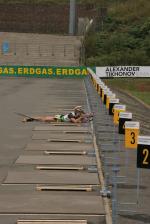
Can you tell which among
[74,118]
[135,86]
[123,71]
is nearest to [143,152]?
[74,118]

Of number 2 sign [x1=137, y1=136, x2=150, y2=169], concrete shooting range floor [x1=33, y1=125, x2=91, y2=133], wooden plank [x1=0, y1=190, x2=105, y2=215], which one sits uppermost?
number 2 sign [x1=137, y1=136, x2=150, y2=169]

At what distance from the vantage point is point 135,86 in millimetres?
56312

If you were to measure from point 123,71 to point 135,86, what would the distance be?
8.60m

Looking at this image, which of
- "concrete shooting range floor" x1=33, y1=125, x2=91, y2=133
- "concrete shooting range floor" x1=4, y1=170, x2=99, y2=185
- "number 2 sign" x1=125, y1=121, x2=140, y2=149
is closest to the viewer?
"number 2 sign" x1=125, y1=121, x2=140, y2=149

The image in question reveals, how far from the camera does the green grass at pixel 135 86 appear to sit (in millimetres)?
49219

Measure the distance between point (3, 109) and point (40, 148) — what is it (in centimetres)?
1245

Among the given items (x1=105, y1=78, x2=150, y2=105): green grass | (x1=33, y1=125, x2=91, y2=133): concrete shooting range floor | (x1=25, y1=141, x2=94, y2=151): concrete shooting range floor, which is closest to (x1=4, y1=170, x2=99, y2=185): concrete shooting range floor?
(x1=25, y1=141, x2=94, y2=151): concrete shooting range floor

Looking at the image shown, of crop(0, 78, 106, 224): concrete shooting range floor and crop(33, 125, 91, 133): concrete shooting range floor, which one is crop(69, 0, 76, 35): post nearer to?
crop(0, 78, 106, 224): concrete shooting range floor

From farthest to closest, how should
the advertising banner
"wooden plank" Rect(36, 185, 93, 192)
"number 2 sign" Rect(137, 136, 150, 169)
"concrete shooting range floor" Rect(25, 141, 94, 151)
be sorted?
1. the advertising banner
2. "concrete shooting range floor" Rect(25, 141, 94, 151)
3. "wooden plank" Rect(36, 185, 93, 192)
4. "number 2 sign" Rect(137, 136, 150, 169)

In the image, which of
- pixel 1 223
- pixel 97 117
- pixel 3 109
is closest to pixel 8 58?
pixel 3 109

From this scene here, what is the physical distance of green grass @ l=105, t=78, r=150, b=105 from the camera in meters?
49.2

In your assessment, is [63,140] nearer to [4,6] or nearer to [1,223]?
[1,223]

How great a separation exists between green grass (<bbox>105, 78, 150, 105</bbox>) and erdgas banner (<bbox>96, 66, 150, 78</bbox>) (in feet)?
5.26

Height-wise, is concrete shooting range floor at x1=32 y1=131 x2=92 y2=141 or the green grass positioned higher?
concrete shooting range floor at x1=32 y1=131 x2=92 y2=141
